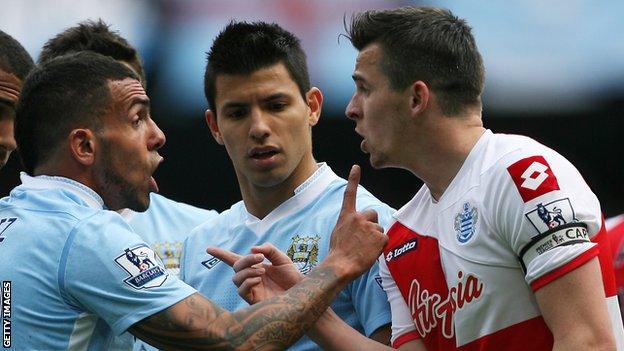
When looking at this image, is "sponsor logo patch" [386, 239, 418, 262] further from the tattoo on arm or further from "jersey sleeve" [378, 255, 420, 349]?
the tattoo on arm

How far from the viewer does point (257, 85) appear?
16.3ft

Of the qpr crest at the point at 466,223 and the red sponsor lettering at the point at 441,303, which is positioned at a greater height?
the qpr crest at the point at 466,223

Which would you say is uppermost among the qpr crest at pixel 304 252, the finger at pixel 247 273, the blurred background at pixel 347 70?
the finger at pixel 247 273

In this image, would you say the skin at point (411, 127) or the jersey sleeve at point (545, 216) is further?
the skin at point (411, 127)

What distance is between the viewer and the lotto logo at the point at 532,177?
3.89 metres

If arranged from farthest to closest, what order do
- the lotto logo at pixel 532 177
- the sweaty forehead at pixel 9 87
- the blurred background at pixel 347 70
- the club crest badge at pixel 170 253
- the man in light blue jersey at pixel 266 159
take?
the blurred background at pixel 347 70
the club crest badge at pixel 170 253
the sweaty forehead at pixel 9 87
the man in light blue jersey at pixel 266 159
the lotto logo at pixel 532 177

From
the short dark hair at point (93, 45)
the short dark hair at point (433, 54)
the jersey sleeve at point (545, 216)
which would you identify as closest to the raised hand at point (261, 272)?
the short dark hair at point (433, 54)

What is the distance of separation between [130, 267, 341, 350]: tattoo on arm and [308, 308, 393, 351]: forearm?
14 centimetres

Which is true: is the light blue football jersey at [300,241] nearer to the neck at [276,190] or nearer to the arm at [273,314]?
the neck at [276,190]

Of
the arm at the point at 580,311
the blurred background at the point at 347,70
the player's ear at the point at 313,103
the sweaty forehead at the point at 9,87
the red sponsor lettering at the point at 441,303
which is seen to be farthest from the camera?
the blurred background at the point at 347,70

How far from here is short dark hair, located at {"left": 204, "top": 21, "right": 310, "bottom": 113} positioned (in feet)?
16.5

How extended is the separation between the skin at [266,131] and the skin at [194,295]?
0.36m

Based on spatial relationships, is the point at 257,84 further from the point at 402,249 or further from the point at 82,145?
the point at 402,249

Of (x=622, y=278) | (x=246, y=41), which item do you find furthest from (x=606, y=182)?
(x=246, y=41)
